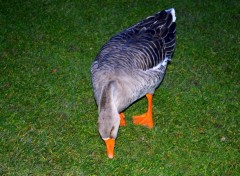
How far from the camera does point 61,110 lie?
199 inches

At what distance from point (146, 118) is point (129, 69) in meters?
1.01

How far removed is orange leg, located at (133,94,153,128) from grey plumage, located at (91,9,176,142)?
0.36 meters

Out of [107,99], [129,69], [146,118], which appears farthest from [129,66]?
[146,118]

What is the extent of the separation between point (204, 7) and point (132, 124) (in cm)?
393

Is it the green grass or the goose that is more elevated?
the goose

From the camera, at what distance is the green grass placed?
14.4 feet

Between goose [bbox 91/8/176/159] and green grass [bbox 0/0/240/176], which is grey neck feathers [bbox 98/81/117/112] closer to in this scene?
goose [bbox 91/8/176/159]

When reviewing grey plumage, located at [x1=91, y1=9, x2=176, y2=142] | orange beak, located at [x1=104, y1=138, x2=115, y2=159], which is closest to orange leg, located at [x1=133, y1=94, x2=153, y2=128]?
grey plumage, located at [x1=91, y1=9, x2=176, y2=142]

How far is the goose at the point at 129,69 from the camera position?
372 centimetres

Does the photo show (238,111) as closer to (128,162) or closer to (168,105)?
(168,105)

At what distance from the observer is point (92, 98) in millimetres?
5273

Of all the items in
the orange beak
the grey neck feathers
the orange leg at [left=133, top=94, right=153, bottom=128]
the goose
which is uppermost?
the grey neck feathers

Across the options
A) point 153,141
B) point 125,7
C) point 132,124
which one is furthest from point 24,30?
point 153,141

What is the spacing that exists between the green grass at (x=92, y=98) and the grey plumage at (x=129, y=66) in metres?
0.77
